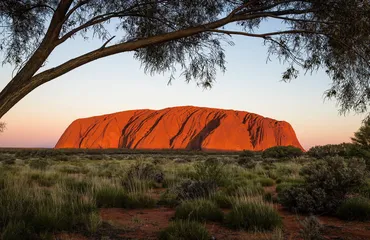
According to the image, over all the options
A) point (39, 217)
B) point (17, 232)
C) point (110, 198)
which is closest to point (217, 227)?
point (39, 217)

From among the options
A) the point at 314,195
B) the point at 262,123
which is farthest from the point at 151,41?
the point at 262,123

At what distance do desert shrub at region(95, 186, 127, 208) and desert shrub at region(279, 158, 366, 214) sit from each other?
3246 mm

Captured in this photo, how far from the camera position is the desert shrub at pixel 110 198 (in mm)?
7352

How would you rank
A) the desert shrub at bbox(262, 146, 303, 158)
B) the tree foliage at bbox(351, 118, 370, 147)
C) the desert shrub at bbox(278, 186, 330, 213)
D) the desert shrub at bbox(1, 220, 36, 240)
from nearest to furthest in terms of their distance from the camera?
the desert shrub at bbox(1, 220, 36, 240)
the desert shrub at bbox(278, 186, 330, 213)
the tree foliage at bbox(351, 118, 370, 147)
the desert shrub at bbox(262, 146, 303, 158)

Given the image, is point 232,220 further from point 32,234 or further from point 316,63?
point 316,63

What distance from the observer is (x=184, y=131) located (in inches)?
3738

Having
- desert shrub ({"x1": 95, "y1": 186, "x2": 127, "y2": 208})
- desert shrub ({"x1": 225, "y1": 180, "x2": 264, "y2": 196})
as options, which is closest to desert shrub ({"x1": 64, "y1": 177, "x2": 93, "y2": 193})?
desert shrub ({"x1": 95, "y1": 186, "x2": 127, "y2": 208})

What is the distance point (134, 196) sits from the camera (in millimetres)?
7703

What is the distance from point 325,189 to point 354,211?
85cm

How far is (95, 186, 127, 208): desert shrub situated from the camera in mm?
7352

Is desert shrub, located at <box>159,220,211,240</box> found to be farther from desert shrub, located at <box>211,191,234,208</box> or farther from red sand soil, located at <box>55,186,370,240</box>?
desert shrub, located at <box>211,191,234,208</box>

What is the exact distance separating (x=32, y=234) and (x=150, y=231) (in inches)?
62.0

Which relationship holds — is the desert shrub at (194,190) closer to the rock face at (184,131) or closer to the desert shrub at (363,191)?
the desert shrub at (363,191)

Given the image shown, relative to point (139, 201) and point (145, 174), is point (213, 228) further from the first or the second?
point (145, 174)
